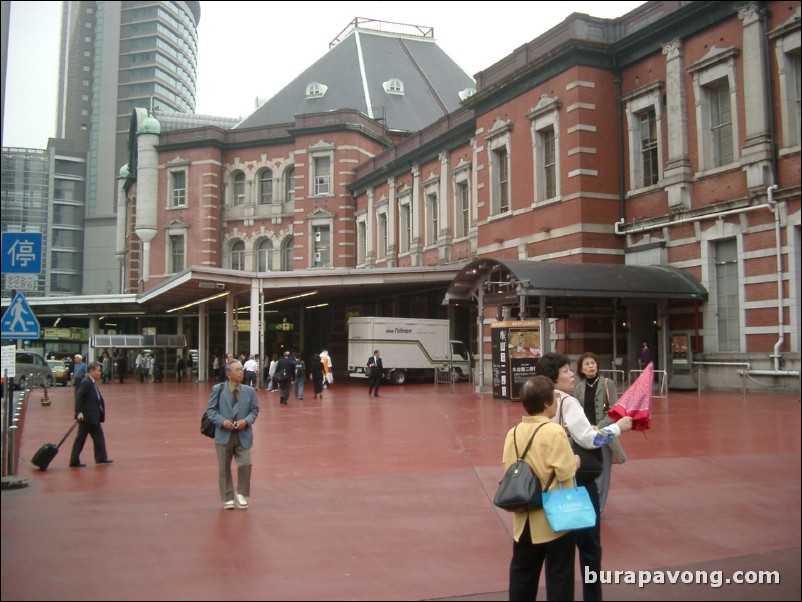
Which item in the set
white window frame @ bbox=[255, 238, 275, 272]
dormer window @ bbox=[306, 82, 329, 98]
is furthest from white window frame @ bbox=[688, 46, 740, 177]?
dormer window @ bbox=[306, 82, 329, 98]

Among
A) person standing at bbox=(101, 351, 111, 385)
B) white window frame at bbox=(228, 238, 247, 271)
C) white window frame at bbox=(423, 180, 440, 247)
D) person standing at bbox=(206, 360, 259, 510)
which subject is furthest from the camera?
white window frame at bbox=(228, 238, 247, 271)

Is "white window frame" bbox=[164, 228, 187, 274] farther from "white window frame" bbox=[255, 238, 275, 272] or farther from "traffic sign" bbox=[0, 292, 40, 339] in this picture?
"traffic sign" bbox=[0, 292, 40, 339]

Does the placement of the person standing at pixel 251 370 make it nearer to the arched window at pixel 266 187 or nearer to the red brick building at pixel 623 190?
the red brick building at pixel 623 190

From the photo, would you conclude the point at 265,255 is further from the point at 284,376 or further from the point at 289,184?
the point at 284,376

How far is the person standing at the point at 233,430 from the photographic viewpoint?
29.0 feet

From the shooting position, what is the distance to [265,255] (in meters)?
49.8

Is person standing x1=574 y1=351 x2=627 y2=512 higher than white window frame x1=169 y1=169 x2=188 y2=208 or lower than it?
lower

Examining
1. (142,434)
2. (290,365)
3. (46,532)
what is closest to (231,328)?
(290,365)

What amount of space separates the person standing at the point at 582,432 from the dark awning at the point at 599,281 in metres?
13.6

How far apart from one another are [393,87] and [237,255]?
1529 cm

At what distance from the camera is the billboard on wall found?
21578 mm

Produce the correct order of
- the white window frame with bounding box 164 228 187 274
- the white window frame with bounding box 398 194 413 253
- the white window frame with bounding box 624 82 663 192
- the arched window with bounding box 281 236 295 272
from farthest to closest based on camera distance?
the white window frame with bounding box 164 228 187 274
the arched window with bounding box 281 236 295 272
the white window frame with bounding box 398 194 413 253
the white window frame with bounding box 624 82 663 192

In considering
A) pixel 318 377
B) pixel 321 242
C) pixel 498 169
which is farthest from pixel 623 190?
pixel 321 242

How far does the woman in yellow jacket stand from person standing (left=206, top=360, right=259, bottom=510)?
4.45 m
